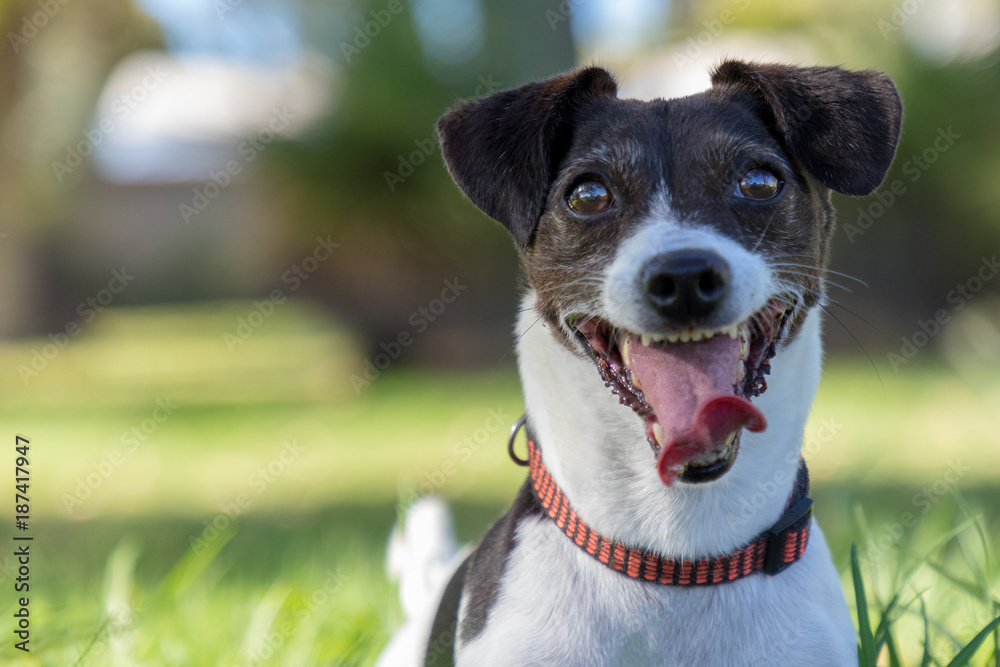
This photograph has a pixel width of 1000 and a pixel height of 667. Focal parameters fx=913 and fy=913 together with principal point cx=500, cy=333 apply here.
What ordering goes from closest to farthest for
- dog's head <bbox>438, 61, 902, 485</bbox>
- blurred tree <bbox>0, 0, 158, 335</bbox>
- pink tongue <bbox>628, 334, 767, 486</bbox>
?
pink tongue <bbox>628, 334, 767, 486</bbox>, dog's head <bbox>438, 61, 902, 485</bbox>, blurred tree <bbox>0, 0, 158, 335</bbox>

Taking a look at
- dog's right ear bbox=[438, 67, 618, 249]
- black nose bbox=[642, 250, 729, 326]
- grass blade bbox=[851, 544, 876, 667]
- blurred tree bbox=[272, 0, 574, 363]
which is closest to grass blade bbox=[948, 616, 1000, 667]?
grass blade bbox=[851, 544, 876, 667]

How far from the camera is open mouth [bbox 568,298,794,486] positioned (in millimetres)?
2002

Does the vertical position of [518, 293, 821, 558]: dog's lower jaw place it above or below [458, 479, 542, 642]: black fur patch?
above

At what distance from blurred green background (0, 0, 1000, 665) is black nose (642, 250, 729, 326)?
126cm

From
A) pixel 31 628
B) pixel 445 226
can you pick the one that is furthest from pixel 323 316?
pixel 31 628

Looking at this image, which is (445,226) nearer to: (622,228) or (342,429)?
(342,429)

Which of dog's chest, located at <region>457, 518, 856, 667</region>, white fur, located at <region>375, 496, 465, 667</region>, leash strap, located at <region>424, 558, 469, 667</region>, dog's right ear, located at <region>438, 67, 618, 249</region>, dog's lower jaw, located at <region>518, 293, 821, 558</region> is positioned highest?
dog's right ear, located at <region>438, 67, 618, 249</region>

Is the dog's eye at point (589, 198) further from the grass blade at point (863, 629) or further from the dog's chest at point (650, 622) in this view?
the grass blade at point (863, 629)

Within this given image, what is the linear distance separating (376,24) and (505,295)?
3494 millimetres

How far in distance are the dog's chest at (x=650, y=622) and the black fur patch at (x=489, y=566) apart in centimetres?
4

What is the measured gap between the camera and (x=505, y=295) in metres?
11.2

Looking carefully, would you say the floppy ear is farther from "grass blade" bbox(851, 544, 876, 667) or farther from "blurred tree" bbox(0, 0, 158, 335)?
"blurred tree" bbox(0, 0, 158, 335)

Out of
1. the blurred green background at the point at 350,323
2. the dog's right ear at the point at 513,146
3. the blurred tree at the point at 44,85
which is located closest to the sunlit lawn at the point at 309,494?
the blurred green background at the point at 350,323

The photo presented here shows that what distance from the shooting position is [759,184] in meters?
→ 2.39
